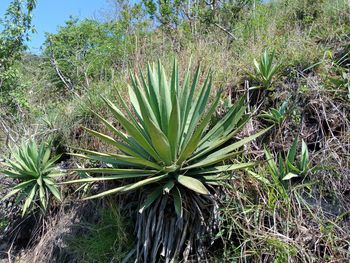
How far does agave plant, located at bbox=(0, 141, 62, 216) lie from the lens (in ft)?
13.0

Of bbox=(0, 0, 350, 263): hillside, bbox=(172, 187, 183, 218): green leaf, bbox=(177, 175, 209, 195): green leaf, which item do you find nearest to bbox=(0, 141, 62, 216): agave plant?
bbox=(0, 0, 350, 263): hillside

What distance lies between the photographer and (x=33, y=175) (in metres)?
3.99

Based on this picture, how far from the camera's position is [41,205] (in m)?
4.18

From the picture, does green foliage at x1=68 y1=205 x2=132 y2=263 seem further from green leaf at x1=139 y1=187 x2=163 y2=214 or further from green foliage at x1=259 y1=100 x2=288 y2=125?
green foliage at x1=259 y1=100 x2=288 y2=125

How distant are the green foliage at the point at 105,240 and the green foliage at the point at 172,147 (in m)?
0.45

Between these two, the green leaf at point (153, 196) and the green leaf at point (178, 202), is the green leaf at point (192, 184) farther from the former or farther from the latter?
the green leaf at point (153, 196)

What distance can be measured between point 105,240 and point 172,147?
116cm

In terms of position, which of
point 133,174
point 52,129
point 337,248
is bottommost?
point 337,248

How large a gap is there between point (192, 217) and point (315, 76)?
209cm

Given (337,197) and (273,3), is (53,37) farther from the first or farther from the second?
(337,197)

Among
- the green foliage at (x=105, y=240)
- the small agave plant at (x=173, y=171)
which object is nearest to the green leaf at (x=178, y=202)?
the small agave plant at (x=173, y=171)

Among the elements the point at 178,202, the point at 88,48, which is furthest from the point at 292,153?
the point at 88,48

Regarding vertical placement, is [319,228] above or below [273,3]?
below

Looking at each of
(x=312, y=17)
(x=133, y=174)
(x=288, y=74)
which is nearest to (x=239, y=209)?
(x=133, y=174)
